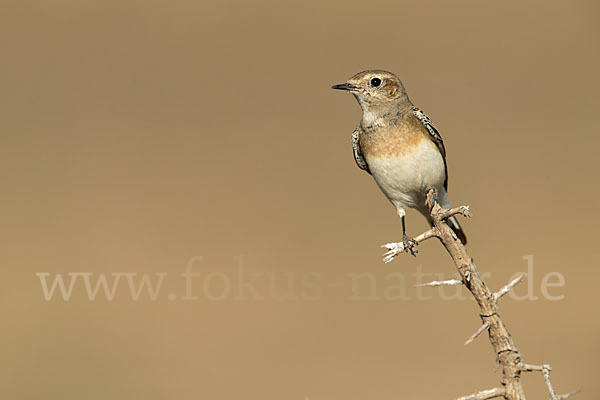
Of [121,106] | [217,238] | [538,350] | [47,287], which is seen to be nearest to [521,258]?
[538,350]

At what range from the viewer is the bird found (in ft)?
19.6

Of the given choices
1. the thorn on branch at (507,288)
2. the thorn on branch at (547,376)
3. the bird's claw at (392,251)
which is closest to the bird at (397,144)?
the bird's claw at (392,251)

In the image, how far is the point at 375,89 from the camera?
634 cm

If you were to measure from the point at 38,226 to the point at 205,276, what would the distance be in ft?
10.5

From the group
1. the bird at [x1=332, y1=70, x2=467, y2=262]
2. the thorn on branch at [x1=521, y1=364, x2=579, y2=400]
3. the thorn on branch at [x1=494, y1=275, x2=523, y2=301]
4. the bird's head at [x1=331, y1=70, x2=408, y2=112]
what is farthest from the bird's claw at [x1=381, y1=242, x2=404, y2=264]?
the bird's head at [x1=331, y1=70, x2=408, y2=112]

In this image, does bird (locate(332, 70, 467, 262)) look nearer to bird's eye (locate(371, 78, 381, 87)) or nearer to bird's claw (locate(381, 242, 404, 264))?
bird's eye (locate(371, 78, 381, 87))

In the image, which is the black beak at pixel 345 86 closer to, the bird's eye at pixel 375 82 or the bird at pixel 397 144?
the bird at pixel 397 144

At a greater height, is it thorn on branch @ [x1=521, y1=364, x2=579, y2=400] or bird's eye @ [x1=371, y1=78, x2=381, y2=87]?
bird's eye @ [x1=371, y1=78, x2=381, y2=87]

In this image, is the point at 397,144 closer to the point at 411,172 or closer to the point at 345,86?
the point at 411,172

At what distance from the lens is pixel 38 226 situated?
12797 mm

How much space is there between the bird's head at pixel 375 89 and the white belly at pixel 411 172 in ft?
1.54

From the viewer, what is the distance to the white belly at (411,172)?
19.5 ft

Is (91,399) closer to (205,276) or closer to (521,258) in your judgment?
(205,276)

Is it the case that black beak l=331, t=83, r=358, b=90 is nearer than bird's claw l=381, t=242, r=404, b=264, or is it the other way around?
bird's claw l=381, t=242, r=404, b=264
